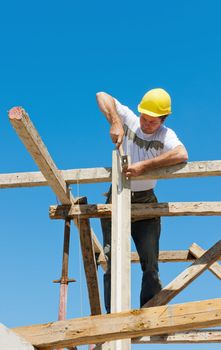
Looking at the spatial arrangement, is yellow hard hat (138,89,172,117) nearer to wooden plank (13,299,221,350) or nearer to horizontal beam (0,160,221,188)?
horizontal beam (0,160,221,188)

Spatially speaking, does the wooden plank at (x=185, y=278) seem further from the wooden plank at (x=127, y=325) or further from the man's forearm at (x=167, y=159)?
the wooden plank at (x=127, y=325)

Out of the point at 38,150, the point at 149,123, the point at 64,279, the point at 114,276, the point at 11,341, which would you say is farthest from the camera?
the point at 64,279

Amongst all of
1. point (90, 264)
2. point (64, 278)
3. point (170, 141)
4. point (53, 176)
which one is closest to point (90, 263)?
point (90, 264)

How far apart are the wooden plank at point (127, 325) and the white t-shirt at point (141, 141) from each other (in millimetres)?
2629

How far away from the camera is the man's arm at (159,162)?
4938mm

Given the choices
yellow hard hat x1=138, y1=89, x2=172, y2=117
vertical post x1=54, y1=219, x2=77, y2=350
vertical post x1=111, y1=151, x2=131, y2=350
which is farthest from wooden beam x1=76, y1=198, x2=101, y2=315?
yellow hard hat x1=138, y1=89, x2=172, y2=117

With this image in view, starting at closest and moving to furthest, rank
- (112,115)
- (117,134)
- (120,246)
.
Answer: (120,246)
(117,134)
(112,115)

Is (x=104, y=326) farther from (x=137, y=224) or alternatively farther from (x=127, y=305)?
(x=137, y=224)

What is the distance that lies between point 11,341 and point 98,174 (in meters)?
2.93

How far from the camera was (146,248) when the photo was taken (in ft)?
18.2

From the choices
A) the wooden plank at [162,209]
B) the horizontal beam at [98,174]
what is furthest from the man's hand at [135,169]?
the wooden plank at [162,209]

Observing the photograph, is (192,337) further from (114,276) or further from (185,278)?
(114,276)

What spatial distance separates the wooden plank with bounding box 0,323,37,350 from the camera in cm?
254

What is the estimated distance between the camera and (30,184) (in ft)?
18.5
